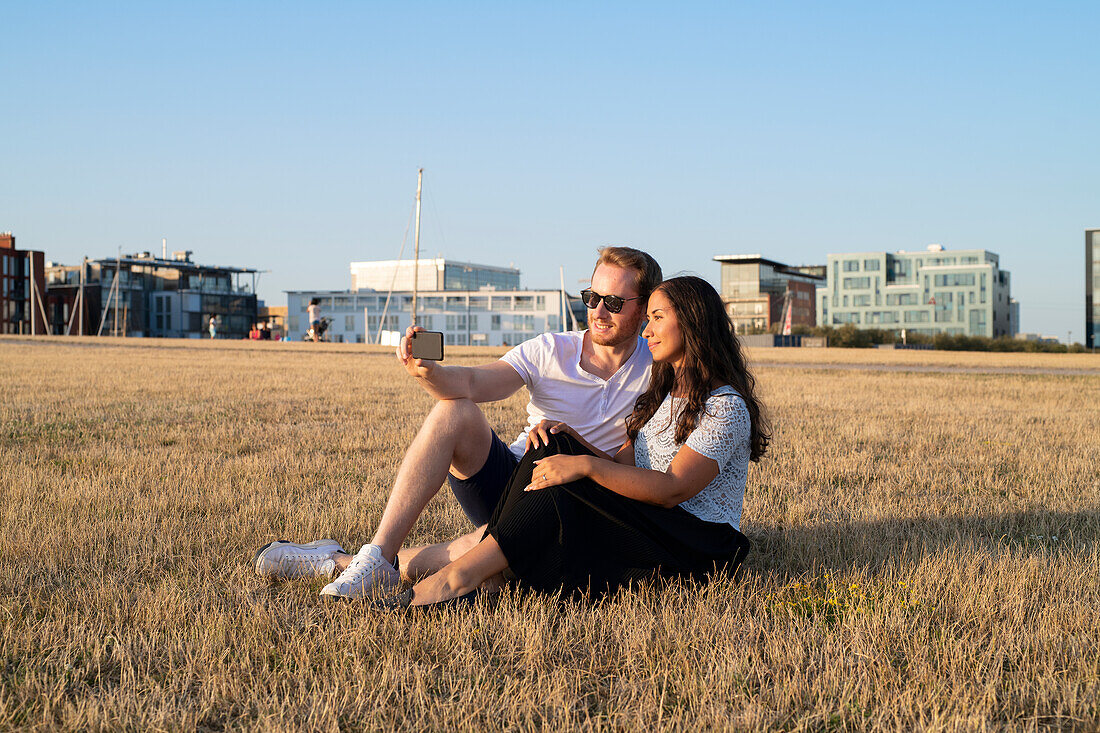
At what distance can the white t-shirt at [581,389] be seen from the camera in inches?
171

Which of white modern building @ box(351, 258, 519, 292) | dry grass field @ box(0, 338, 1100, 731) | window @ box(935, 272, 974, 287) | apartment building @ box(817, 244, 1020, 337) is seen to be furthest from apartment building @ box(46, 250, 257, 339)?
dry grass field @ box(0, 338, 1100, 731)

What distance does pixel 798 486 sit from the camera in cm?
648

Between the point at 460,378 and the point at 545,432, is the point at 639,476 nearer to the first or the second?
the point at 545,432

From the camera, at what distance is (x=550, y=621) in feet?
11.1

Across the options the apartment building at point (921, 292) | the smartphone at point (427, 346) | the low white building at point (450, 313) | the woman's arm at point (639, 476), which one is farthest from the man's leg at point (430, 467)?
the apartment building at point (921, 292)

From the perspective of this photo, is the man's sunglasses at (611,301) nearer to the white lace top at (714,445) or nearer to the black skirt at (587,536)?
the white lace top at (714,445)

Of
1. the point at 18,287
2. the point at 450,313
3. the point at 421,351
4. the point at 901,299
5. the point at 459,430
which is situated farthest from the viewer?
the point at 901,299

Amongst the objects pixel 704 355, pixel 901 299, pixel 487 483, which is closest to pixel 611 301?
pixel 704 355

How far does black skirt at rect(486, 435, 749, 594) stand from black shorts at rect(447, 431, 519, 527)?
589 mm

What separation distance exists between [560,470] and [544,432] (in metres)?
0.34

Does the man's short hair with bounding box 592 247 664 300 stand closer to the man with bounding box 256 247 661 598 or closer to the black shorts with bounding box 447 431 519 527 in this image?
the man with bounding box 256 247 661 598

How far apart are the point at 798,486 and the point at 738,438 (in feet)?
10.2

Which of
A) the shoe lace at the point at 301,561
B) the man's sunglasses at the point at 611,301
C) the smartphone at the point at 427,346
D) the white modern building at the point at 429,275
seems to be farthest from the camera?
the white modern building at the point at 429,275

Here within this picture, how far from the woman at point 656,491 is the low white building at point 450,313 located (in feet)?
325
